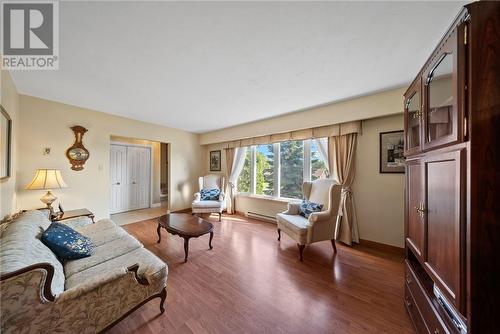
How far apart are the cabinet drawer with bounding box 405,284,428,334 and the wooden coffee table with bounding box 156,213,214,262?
7.03 feet

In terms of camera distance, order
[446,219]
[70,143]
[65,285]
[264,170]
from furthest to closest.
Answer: [264,170], [70,143], [65,285], [446,219]

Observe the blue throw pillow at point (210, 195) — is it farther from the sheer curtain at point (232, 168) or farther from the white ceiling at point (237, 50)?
the white ceiling at point (237, 50)

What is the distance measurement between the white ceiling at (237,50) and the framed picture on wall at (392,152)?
0.73 meters

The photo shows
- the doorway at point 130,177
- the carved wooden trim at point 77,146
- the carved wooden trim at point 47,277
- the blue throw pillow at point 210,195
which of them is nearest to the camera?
the carved wooden trim at point 47,277

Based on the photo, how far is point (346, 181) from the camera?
2.86m

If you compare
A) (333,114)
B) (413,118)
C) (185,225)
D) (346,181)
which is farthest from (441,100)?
(185,225)

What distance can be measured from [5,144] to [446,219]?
12.2 feet

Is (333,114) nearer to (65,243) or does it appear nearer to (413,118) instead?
(413,118)

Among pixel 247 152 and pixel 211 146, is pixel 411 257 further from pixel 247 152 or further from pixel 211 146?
pixel 211 146

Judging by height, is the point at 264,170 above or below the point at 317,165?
below

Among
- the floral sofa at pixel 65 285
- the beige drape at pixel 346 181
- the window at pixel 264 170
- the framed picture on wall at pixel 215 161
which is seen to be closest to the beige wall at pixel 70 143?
the framed picture on wall at pixel 215 161

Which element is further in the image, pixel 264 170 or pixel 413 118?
pixel 264 170

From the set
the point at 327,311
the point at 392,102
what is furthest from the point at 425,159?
the point at 392,102

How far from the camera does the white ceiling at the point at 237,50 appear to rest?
1172mm
